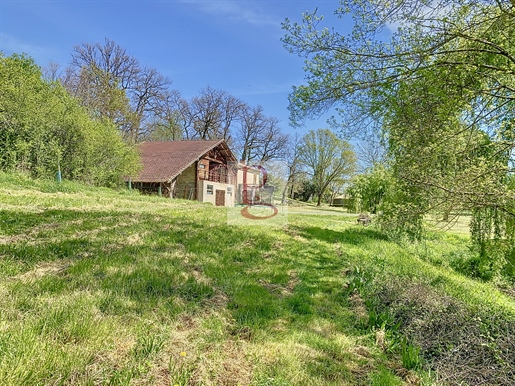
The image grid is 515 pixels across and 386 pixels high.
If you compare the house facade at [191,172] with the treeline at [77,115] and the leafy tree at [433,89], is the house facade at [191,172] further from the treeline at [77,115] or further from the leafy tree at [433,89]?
the leafy tree at [433,89]

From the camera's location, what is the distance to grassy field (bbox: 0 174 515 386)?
1873mm

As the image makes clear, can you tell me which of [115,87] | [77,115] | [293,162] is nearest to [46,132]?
[77,115]

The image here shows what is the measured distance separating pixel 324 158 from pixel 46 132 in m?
36.8

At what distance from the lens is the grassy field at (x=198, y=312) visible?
1.87 m

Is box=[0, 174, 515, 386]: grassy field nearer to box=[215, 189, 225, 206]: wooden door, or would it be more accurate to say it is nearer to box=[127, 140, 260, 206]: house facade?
box=[127, 140, 260, 206]: house facade

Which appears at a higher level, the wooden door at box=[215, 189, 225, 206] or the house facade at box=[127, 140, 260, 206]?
the house facade at box=[127, 140, 260, 206]

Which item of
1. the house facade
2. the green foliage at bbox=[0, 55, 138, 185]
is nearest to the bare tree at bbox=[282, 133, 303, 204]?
the house facade

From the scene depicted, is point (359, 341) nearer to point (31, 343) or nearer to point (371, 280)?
point (371, 280)

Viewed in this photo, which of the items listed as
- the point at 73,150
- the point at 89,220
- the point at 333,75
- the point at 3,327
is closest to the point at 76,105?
the point at 73,150

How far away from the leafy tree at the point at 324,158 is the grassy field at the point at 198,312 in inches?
1508

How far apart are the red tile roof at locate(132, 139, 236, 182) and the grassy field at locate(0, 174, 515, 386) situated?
14767 millimetres

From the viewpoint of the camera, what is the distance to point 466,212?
4836 millimetres

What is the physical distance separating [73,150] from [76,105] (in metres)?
2.39

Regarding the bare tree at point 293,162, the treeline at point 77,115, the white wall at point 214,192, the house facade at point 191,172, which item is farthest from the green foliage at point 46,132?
the bare tree at point 293,162
